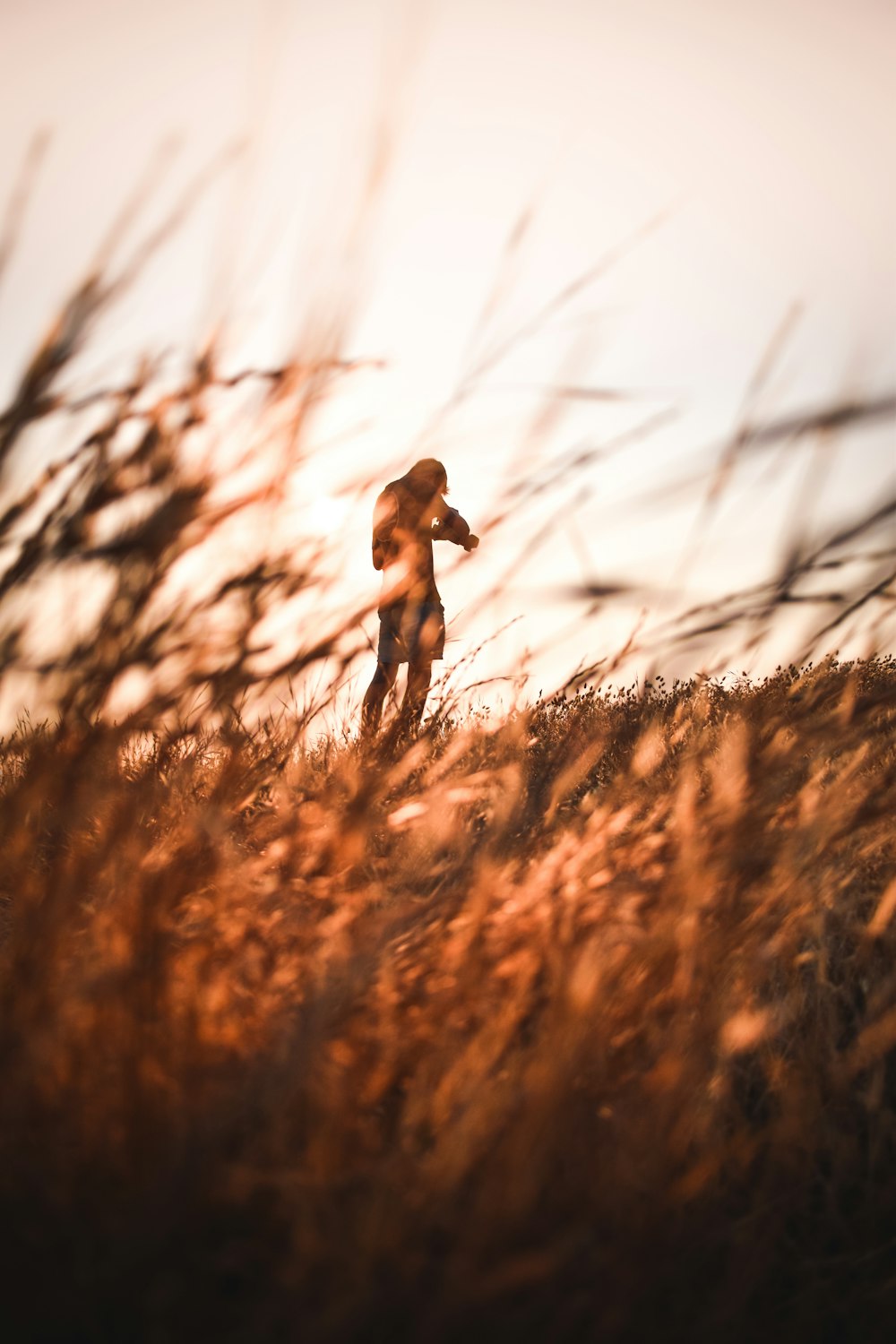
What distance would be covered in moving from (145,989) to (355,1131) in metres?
0.19

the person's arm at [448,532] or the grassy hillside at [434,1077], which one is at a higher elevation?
the person's arm at [448,532]

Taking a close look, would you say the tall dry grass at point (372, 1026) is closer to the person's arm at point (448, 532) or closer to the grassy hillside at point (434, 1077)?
the grassy hillside at point (434, 1077)

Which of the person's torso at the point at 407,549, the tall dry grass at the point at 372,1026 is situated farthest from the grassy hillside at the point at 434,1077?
the person's torso at the point at 407,549

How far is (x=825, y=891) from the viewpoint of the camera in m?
1.02

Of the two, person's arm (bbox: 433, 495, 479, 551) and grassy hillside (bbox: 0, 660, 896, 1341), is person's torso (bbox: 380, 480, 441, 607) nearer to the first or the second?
person's arm (bbox: 433, 495, 479, 551)

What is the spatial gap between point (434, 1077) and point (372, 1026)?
10cm

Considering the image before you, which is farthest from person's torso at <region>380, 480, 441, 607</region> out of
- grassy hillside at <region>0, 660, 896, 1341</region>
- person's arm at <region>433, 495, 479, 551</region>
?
grassy hillside at <region>0, 660, 896, 1341</region>

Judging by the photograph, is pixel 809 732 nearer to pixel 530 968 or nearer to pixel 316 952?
pixel 530 968

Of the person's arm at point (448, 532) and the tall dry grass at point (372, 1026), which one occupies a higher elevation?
the person's arm at point (448, 532)

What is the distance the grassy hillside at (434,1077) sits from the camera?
638 mm

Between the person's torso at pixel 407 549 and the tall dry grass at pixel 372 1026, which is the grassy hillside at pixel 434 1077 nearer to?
the tall dry grass at pixel 372 1026

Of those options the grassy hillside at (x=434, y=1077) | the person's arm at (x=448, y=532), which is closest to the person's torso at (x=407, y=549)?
the person's arm at (x=448, y=532)

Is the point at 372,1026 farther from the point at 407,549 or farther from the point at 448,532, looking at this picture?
the point at 448,532

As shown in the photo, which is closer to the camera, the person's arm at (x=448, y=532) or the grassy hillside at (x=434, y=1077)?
the grassy hillside at (x=434, y=1077)
